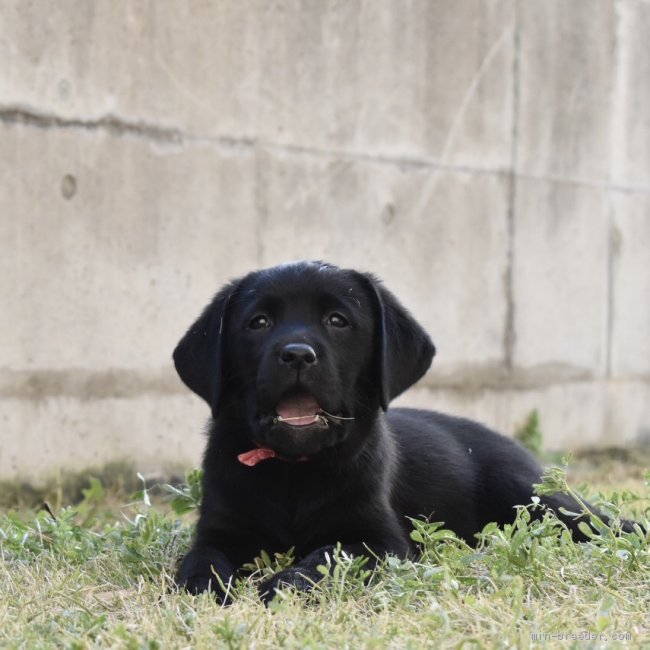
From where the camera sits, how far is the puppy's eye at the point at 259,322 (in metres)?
3.75

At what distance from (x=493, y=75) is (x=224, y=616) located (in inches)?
201

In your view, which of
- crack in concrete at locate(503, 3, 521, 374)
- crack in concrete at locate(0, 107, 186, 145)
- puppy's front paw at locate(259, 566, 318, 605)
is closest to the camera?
puppy's front paw at locate(259, 566, 318, 605)

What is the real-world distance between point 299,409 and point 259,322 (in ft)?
0.99

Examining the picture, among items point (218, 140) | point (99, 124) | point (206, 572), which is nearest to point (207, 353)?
point (206, 572)

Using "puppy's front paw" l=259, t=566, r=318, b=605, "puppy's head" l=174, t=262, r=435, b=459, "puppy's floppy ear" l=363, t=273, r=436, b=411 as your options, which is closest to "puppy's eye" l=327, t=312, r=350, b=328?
"puppy's head" l=174, t=262, r=435, b=459

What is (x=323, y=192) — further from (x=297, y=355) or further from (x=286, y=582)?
(x=286, y=582)

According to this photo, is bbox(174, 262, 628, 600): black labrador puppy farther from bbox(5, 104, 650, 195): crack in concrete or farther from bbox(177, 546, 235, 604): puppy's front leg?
bbox(5, 104, 650, 195): crack in concrete

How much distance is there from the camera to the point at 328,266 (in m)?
3.97

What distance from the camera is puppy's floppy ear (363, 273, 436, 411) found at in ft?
12.5

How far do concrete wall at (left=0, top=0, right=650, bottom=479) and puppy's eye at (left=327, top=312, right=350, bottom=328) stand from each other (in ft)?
6.92

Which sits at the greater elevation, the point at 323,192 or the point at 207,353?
the point at 323,192

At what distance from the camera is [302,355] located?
3.50 m

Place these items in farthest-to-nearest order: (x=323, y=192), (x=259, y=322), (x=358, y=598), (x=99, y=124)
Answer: (x=323, y=192) → (x=99, y=124) → (x=259, y=322) → (x=358, y=598)

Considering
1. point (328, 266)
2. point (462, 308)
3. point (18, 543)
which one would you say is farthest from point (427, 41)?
point (18, 543)
